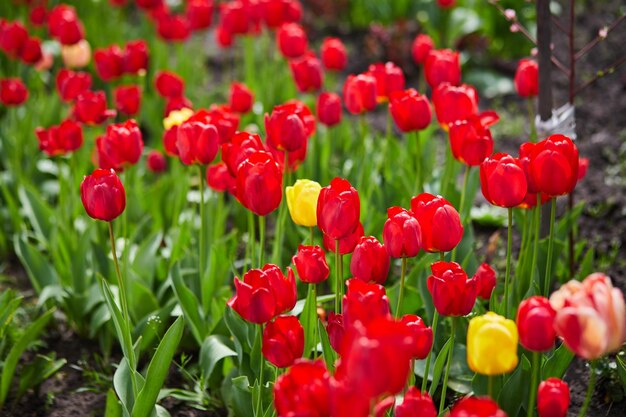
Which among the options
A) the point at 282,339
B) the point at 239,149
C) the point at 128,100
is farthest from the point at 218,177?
the point at 282,339

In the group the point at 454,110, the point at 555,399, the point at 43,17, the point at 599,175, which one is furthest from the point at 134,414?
the point at 43,17

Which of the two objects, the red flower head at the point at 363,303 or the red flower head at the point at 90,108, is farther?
the red flower head at the point at 90,108

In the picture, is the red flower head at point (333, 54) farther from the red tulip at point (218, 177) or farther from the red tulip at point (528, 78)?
the red tulip at point (218, 177)

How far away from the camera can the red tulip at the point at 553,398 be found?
158 cm

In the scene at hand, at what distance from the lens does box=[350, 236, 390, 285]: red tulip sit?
6.14 feet

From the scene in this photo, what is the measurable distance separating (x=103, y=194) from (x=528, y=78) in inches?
56.8

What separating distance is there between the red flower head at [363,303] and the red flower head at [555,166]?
47 centimetres

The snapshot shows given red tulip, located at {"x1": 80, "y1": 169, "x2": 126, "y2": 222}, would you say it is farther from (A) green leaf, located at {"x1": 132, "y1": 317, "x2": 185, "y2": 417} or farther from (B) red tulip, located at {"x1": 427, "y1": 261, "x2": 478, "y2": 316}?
(B) red tulip, located at {"x1": 427, "y1": 261, "x2": 478, "y2": 316}

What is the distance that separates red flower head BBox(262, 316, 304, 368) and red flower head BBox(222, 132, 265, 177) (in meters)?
0.49

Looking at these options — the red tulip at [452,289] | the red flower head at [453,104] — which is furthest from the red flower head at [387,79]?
the red tulip at [452,289]

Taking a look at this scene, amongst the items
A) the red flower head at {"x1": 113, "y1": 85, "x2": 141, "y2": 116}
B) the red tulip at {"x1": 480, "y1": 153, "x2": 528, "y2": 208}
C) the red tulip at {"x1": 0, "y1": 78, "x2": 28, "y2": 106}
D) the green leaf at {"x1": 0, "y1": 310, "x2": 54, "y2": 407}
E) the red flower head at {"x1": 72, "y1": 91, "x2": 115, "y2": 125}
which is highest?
the red tulip at {"x1": 480, "y1": 153, "x2": 528, "y2": 208}

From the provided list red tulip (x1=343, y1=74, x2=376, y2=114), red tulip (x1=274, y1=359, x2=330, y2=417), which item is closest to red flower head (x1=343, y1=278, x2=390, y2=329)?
red tulip (x1=274, y1=359, x2=330, y2=417)

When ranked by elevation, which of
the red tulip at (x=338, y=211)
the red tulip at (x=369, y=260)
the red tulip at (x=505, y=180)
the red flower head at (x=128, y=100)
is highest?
the red tulip at (x=505, y=180)

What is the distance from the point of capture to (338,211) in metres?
1.81
